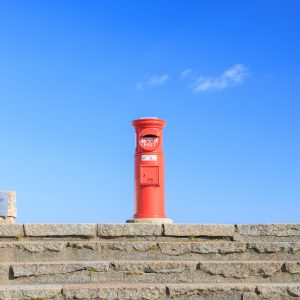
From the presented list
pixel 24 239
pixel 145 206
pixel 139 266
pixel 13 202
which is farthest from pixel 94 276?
pixel 13 202

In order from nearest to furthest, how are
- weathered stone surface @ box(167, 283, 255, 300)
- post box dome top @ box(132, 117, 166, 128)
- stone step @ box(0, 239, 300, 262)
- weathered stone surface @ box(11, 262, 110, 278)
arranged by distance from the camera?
1. weathered stone surface @ box(167, 283, 255, 300)
2. weathered stone surface @ box(11, 262, 110, 278)
3. stone step @ box(0, 239, 300, 262)
4. post box dome top @ box(132, 117, 166, 128)

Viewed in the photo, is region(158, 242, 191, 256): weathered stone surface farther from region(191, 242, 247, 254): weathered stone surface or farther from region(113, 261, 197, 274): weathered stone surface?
region(113, 261, 197, 274): weathered stone surface

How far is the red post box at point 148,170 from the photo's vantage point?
8.48 metres

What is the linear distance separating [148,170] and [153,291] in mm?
3051

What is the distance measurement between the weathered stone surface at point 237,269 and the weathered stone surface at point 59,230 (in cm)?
132

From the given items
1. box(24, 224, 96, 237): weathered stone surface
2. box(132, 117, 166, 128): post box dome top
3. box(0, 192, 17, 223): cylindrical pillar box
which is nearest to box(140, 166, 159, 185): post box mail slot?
box(132, 117, 166, 128): post box dome top

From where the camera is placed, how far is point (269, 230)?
6621 mm

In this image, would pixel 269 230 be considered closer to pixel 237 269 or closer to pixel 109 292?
pixel 237 269

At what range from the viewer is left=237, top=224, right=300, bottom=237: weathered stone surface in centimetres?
658

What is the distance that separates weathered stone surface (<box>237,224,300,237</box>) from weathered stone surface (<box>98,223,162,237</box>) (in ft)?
3.35

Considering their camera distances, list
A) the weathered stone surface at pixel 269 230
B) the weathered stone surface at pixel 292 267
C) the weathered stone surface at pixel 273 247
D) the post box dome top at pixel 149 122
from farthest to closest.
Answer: the post box dome top at pixel 149 122, the weathered stone surface at pixel 269 230, the weathered stone surface at pixel 273 247, the weathered stone surface at pixel 292 267

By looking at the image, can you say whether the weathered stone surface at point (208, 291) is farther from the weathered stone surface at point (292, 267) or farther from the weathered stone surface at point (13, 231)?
the weathered stone surface at point (13, 231)

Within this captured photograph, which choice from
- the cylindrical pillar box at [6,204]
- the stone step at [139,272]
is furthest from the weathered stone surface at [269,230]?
the cylindrical pillar box at [6,204]

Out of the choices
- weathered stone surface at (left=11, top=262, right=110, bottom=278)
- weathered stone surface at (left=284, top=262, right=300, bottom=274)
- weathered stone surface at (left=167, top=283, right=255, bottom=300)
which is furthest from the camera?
weathered stone surface at (left=284, top=262, right=300, bottom=274)
